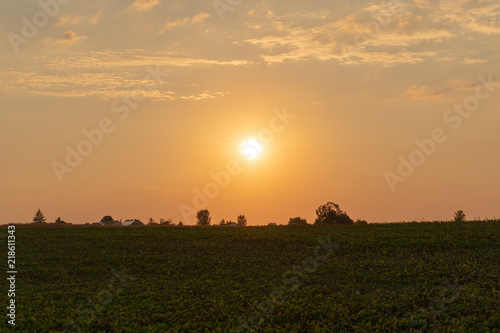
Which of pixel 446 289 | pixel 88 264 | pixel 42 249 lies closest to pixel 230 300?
pixel 446 289

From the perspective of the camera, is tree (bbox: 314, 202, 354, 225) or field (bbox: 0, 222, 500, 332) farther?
tree (bbox: 314, 202, 354, 225)

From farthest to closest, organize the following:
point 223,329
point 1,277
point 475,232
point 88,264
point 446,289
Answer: point 475,232
point 88,264
point 1,277
point 446,289
point 223,329

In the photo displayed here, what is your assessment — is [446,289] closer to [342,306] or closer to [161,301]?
[342,306]

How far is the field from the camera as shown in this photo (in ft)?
81.9

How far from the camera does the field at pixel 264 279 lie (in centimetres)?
2495

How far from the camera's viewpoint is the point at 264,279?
1328 inches

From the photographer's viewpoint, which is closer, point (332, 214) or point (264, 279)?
point (264, 279)

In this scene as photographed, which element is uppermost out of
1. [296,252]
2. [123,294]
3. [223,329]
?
[296,252]

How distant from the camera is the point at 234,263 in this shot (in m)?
39.0

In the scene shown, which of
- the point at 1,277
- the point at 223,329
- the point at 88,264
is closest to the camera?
the point at 223,329

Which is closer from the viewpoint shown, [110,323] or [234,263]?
[110,323]

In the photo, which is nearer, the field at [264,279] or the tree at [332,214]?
the field at [264,279]

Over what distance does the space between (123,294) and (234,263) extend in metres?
10.2

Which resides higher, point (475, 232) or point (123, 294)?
point (475, 232)
